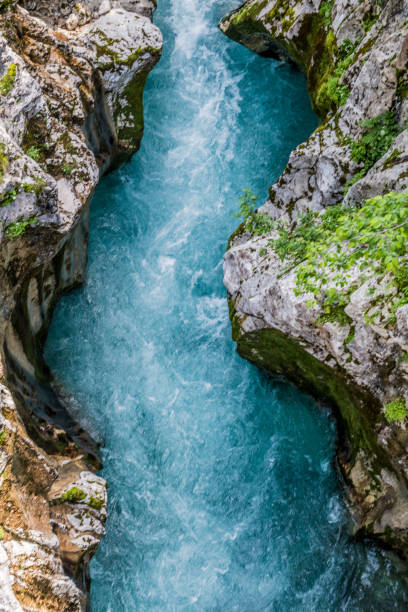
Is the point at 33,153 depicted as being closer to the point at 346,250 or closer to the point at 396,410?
the point at 346,250

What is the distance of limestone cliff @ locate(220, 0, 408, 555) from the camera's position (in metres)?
9.24

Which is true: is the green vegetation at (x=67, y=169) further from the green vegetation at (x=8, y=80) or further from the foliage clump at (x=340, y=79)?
the foliage clump at (x=340, y=79)

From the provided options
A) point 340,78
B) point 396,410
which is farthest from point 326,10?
point 396,410

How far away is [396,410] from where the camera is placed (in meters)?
9.41

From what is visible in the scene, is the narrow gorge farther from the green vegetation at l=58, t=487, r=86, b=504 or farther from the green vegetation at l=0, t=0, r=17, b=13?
the green vegetation at l=0, t=0, r=17, b=13

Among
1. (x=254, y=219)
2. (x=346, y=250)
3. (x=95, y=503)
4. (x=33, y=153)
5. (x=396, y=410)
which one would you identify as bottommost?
(x=95, y=503)

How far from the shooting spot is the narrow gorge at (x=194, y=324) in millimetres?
9719

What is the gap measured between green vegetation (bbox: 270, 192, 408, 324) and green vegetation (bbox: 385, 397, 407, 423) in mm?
1782

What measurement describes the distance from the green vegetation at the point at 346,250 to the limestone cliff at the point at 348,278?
0.04 meters

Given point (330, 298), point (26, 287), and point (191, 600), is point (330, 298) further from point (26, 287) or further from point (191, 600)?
point (191, 600)

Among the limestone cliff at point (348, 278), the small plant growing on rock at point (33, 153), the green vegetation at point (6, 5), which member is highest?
the green vegetation at point (6, 5)

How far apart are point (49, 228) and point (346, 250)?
6.40 m

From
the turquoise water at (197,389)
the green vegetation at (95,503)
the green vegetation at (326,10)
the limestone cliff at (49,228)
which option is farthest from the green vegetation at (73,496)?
the green vegetation at (326,10)

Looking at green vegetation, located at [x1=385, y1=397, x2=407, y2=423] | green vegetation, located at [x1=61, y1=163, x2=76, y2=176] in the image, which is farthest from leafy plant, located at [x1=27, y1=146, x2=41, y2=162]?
green vegetation, located at [x1=385, y1=397, x2=407, y2=423]
